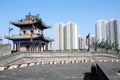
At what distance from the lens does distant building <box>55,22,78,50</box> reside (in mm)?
107125

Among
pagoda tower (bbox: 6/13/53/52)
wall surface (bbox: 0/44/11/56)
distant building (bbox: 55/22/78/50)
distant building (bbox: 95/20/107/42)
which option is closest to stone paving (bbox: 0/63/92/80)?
wall surface (bbox: 0/44/11/56)

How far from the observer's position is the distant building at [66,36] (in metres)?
107

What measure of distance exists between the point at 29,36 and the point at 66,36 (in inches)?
2836

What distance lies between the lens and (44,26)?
45.3 m

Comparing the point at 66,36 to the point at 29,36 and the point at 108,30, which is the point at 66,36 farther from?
the point at 29,36

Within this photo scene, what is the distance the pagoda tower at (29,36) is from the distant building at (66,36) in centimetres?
6289

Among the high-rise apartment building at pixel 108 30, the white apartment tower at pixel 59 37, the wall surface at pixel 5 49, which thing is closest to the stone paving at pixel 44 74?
the wall surface at pixel 5 49

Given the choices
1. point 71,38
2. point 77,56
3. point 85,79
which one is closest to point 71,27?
point 71,38

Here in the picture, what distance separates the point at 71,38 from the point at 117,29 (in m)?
29.7

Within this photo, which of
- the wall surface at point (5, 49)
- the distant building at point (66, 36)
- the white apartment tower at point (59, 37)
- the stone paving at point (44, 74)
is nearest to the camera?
the stone paving at point (44, 74)

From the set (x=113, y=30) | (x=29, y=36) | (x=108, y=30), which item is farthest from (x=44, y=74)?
(x=108, y=30)

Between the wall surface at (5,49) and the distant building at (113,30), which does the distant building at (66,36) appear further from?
the wall surface at (5,49)

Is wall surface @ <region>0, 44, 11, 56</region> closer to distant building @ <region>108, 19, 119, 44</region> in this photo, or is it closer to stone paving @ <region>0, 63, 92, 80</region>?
stone paving @ <region>0, 63, 92, 80</region>

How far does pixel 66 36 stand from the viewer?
112 meters
